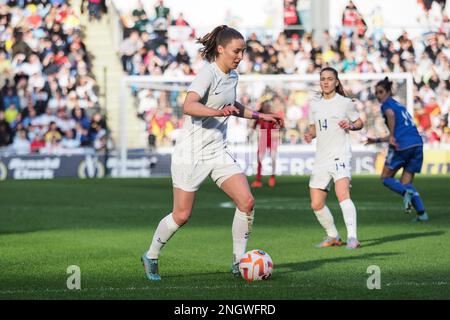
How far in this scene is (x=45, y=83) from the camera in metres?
37.0

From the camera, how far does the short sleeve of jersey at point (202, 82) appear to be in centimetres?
1010

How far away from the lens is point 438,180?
31.0 meters

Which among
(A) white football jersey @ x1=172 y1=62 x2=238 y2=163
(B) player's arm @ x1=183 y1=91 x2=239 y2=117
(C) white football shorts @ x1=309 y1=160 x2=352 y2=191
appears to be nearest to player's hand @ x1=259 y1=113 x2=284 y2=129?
(B) player's arm @ x1=183 y1=91 x2=239 y2=117

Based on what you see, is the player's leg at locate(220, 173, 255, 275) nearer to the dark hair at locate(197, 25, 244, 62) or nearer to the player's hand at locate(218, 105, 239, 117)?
the player's hand at locate(218, 105, 239, 117)

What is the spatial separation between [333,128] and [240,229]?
3.83 m

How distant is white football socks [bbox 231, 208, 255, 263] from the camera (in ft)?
34.6

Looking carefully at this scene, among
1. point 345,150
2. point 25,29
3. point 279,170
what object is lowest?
point 279,170

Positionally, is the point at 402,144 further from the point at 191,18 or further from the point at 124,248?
the point at 191,18

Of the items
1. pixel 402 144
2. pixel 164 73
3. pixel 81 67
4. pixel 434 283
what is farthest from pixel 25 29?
pixel 434 283

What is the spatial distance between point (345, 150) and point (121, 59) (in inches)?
1011

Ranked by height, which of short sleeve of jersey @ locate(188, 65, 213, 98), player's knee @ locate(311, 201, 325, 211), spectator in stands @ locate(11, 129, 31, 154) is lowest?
spectator in stands @ locate(11, 129, 31, 154)

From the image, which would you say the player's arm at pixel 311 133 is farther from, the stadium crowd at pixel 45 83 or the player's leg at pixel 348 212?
the stadium crowd at pixel 45 83

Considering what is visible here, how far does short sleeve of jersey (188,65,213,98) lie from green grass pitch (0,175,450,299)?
1.74m

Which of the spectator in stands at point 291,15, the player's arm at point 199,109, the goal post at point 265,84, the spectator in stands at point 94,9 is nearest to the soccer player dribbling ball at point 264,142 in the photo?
the goal post at point 265,84
